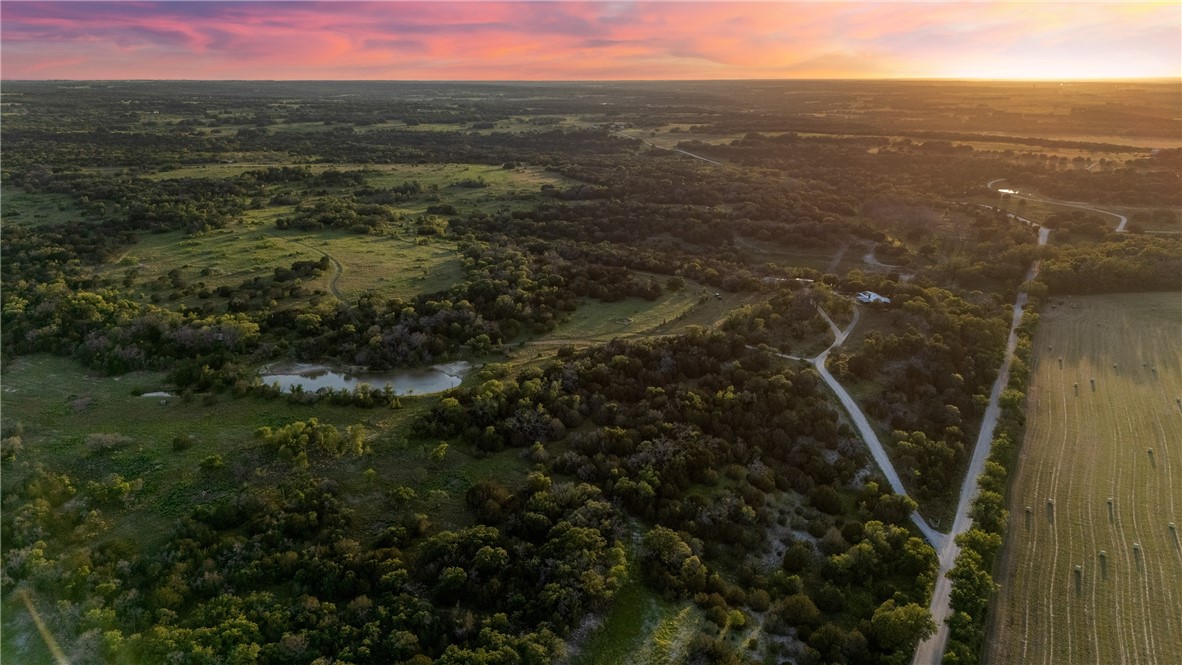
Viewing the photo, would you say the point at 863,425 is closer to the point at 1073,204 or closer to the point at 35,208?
the point at 1073,204

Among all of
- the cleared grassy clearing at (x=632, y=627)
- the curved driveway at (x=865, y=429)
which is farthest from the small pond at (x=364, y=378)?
the curved driveway at (x=865, y=429)

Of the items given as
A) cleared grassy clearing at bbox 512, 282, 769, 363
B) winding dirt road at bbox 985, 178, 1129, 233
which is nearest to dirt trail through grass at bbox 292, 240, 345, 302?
cleared grassy clearing at bbox 512, 282, 769, 363

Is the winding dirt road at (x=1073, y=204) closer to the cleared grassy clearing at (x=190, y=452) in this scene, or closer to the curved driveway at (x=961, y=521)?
the curved driveway at (x=961, y=521)

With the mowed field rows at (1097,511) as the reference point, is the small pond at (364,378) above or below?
above

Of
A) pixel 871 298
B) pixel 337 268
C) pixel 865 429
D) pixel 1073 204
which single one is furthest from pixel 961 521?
pixel 1073 204

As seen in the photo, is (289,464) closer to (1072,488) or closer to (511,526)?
(511,526)

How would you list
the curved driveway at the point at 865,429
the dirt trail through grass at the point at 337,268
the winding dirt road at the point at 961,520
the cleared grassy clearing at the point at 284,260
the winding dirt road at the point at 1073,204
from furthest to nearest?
the winding dirt road at the point at 1073,204, the cleared grassy clearing at the point at 284,260, the dirt trail through grass at the point at 337,268, the curved driveway at the point at 865,429, the winding dirt road at the point at 961,520
